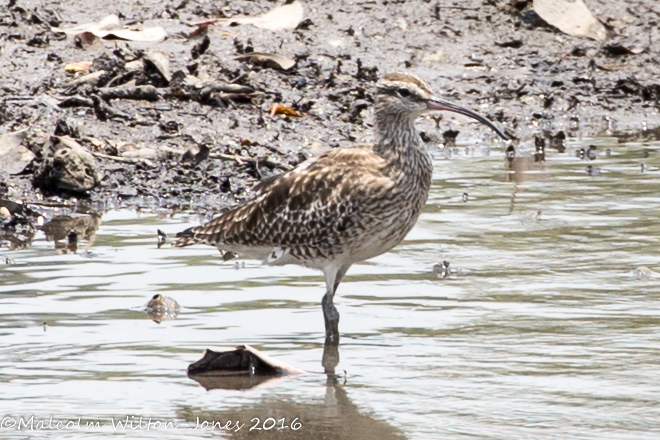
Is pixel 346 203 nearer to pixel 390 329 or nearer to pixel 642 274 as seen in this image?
pixel 390 329

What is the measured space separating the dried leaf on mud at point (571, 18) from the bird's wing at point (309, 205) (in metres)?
8.88

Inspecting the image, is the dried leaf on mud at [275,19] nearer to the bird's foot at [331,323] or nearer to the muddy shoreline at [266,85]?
the muddy shoreline at [266,85]

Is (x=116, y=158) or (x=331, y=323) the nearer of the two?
(x=331, y=323)

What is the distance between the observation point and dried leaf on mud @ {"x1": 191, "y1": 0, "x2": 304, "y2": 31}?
16.3 meters

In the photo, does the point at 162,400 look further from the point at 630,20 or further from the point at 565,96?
the point at 630,20

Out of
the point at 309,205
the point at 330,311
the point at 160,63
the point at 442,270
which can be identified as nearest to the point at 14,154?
the point at 160,63

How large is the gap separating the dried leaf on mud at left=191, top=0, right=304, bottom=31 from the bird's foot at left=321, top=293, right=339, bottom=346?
27.2 feet

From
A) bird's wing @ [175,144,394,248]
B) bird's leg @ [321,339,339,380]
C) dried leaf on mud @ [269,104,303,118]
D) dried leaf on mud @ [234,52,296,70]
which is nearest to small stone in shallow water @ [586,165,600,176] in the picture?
dried leaf on mud @ [269,104,303,118]

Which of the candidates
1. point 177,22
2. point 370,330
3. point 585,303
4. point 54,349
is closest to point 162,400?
point 54,349

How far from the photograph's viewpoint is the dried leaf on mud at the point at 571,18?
17.4m

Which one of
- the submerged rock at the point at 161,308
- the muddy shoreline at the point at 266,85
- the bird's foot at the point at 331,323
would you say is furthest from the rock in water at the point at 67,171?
the bird's foot at the point at 331,323

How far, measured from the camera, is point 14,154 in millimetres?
12211

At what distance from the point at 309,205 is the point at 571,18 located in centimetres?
955

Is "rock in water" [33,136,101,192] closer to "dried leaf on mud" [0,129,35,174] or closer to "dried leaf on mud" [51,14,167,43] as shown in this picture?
"dried leaf on mud" [0,129,35,174]
